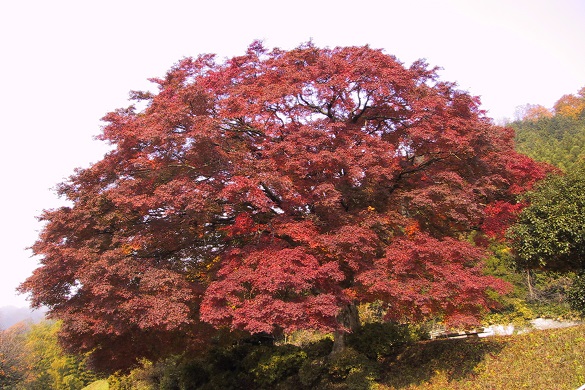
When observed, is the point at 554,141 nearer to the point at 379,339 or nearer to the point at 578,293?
the point at 578,293

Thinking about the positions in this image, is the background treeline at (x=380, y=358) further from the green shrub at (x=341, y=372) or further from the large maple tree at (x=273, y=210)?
the large maple tree at (x=273, y=210)

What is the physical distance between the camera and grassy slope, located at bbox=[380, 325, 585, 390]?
25.6 feet

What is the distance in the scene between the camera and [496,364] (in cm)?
925

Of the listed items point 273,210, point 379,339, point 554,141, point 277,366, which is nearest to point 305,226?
point 273,210

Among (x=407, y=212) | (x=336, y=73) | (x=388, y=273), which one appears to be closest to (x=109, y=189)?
(x=336, y=73)

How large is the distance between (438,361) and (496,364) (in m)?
1.60

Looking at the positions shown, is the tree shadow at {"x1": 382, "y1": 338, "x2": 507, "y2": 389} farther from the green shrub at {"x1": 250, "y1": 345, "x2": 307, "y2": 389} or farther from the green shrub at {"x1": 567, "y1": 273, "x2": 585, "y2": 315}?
the green shrub at {"x1": 250, "y1": 345, "x2": 307, "y2": 389}

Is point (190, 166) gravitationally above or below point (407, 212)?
above

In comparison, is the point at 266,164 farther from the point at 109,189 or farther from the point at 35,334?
the point at 35,334

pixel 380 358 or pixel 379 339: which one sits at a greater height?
pixel 379 339

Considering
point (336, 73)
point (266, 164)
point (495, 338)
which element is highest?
point (336, 73)

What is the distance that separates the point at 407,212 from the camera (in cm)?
1078

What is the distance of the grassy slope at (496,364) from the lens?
781 cm

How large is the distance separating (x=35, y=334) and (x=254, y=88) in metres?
63.5
